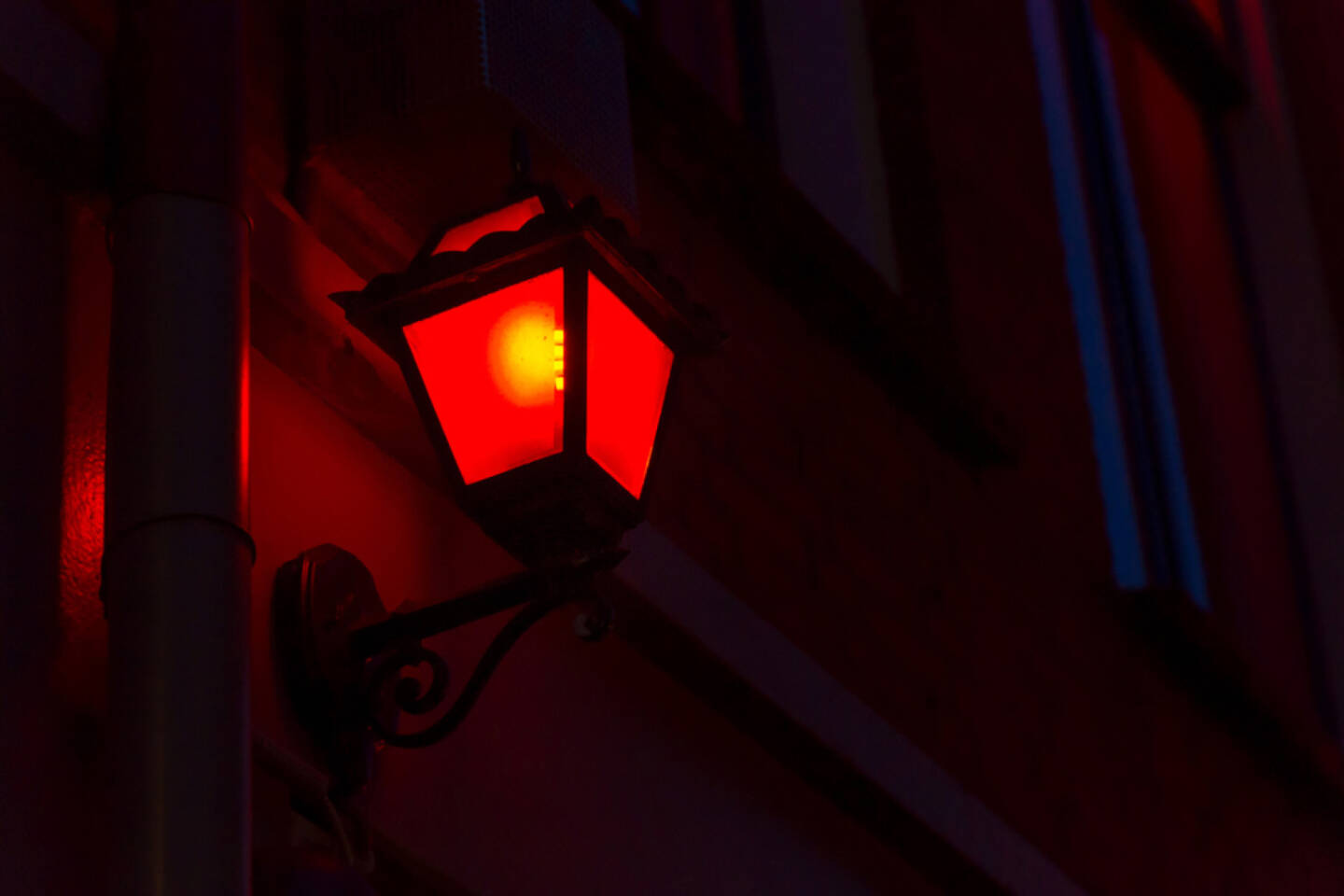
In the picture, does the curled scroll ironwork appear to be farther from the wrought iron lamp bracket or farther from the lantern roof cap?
the lantern roof cap

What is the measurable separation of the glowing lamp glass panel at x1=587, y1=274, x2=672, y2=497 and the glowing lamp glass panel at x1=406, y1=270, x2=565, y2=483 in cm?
4

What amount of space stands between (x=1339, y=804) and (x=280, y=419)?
484cm

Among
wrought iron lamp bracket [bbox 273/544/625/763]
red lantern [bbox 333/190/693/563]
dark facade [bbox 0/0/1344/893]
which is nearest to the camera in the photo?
dark facade [bbox 0/0/1344/893]

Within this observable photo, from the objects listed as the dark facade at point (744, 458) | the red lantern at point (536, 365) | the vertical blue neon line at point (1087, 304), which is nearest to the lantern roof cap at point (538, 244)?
the red lantern at point (536, 365)

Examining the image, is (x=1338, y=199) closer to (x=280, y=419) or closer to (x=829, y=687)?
(x=829, y=687)

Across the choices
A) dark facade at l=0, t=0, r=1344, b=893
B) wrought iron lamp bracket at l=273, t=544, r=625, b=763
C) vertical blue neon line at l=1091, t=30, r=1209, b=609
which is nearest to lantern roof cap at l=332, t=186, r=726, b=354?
dark facade at l=0, t=0, r=1344, b=893

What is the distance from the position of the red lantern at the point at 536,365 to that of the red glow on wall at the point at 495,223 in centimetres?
10

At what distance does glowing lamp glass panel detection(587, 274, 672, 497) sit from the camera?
2.47 m

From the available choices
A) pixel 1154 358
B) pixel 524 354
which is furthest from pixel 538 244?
pixel 1154 358

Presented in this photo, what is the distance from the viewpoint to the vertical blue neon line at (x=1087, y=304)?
6.13 metres

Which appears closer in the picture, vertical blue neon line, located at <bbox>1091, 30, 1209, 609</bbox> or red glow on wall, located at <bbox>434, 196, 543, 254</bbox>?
red glow on wall, located at <bbox>434, 196, 543, 254</bbox>

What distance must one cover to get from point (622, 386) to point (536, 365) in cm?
13

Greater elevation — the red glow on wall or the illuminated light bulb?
the red glow on wall

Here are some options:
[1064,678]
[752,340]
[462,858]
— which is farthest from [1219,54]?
[462,858]
